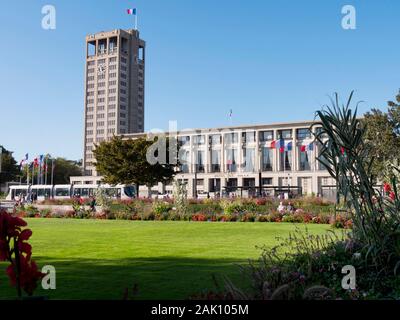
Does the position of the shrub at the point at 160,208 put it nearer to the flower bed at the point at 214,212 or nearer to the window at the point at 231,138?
the flower bed at the point at 214,212

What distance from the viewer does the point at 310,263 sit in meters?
6.24

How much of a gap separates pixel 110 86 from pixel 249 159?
5787cm

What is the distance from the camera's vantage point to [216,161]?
89562 millimetres

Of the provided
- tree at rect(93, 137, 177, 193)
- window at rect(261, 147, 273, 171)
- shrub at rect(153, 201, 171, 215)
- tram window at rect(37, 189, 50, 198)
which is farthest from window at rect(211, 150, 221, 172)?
shrub at rect(153, 201, 171, 215)

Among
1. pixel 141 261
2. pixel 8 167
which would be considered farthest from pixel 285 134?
pixel 141 261

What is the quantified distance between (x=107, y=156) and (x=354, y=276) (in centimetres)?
5520

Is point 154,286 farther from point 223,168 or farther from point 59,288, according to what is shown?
point 223,168

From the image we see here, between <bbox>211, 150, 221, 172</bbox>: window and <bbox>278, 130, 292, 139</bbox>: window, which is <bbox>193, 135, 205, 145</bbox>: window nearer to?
<bbox>211, 150, 221, 172</bbox>: window

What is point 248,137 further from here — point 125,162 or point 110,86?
point 110,86

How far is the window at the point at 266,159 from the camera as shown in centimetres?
8431

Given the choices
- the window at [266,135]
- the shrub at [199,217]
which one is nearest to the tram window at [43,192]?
the shrub at [199,217]

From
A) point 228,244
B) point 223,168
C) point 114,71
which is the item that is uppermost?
point 114,71
